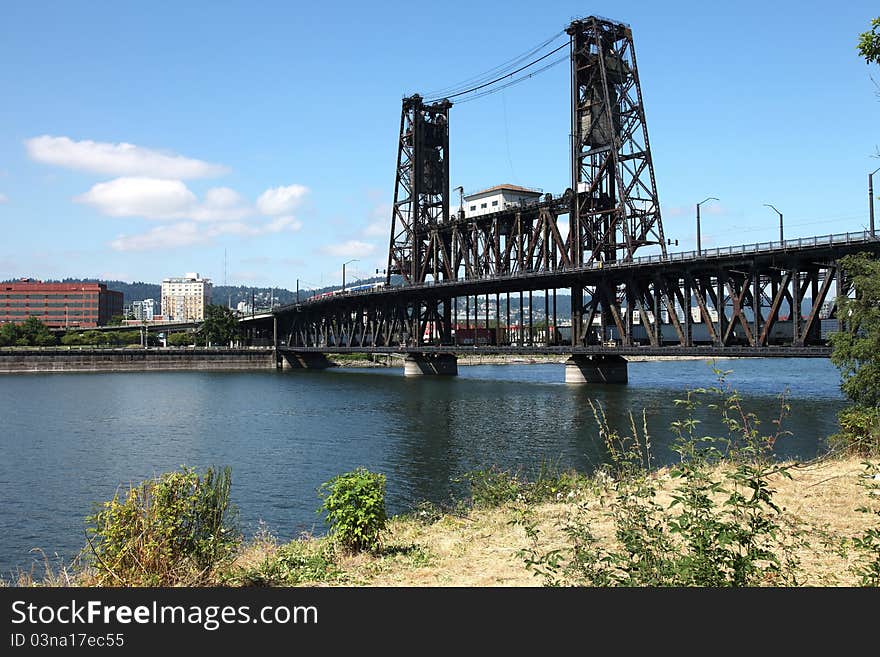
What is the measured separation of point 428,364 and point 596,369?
3478 centimetres

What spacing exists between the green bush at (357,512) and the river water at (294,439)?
7745mm

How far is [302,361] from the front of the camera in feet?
484

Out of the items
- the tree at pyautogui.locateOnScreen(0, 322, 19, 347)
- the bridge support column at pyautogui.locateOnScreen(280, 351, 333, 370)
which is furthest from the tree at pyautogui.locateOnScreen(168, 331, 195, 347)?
the bridge support column at pyautogui.locateOnScreen(280, 351, 333, 370)

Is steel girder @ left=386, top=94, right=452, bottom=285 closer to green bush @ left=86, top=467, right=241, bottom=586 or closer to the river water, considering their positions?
the river water

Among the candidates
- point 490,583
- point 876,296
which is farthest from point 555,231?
point 490,583

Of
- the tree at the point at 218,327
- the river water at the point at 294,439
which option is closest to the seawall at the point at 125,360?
the tree at the point at 218,327

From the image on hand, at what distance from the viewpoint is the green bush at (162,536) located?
10.5 meters

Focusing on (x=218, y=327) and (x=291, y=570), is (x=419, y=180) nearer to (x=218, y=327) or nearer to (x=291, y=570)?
(x=218, y=327)

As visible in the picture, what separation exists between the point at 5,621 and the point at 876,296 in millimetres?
32596

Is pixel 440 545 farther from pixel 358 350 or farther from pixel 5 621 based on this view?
pixel 358 350

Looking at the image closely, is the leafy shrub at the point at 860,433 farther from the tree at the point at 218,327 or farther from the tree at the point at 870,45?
the tree at the point at 218,327

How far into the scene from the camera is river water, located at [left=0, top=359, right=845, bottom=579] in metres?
25.2

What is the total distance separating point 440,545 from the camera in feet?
46.6

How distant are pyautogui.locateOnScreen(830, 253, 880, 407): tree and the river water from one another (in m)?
4.21
